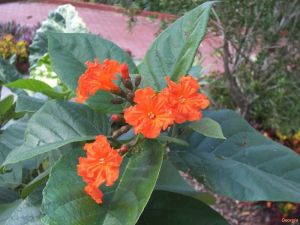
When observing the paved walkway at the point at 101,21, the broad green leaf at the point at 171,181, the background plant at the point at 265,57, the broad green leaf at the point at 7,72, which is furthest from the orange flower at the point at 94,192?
the paved walkway at the point at 101,21

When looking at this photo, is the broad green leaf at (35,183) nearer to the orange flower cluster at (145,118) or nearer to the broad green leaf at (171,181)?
the orange flower cluster at (145,118)

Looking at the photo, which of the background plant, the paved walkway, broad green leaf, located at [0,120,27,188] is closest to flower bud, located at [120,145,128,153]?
broad green leaf, located at [0,120,27,188]

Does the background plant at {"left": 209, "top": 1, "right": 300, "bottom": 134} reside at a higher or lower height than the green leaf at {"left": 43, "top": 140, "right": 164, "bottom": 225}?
lower

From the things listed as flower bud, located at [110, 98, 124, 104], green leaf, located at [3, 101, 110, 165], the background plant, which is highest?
flower bud, located at [110, 98, 124, 104]

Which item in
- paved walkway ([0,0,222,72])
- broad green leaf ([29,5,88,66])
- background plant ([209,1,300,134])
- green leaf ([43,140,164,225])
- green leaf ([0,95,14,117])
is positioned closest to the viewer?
green leaf ([43,140,164,225])

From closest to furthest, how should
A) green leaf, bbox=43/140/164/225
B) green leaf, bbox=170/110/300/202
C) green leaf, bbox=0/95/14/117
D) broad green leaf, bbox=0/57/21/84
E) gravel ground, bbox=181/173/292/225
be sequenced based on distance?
green leaf, bbox=43/140/164/225
green leaf, bbox=170/110/300/202
green leaf, bbox=0/95/14/117
broad green leaf, bbox=0/57/21/84
gravel ground, bbox=181/173/292/225

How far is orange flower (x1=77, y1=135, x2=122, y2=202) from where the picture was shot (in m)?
0.74

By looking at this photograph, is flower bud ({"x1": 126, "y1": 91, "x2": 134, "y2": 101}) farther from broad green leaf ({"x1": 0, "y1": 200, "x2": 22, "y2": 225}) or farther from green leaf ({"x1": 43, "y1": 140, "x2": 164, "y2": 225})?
broad green leaf ({"x1": 0, "y1": 200, "x2": 22, "y2": 225})

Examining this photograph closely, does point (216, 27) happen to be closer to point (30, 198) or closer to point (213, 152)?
point (213, 152)

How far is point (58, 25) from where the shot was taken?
2516 millimetres

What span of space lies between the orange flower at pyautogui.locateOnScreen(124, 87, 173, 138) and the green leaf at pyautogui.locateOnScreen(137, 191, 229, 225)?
0.73 feet

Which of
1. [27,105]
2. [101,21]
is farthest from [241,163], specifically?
[101,21]

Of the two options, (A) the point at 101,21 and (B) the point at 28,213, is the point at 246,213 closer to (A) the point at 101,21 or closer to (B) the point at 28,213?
(B) the point at 28,213

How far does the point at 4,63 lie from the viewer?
161 cm
